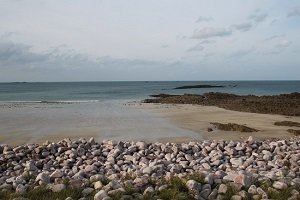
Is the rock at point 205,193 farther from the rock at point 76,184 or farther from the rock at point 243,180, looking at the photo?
the rock at point 76,184

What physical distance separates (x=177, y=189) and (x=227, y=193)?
0.76 metres

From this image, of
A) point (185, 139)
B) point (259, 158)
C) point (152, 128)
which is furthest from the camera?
point (152, 128)

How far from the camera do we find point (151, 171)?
8578 millimetres

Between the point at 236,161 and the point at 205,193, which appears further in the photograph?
the point at 236,161

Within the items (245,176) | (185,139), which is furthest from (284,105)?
(245,176)

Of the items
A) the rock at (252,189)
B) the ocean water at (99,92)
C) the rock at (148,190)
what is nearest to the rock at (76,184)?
the rock at (148,190)

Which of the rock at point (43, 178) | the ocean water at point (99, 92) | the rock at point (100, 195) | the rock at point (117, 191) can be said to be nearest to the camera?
the rock at point (100, 195)

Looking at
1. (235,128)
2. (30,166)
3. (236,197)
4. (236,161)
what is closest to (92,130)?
(235,128)

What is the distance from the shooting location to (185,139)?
15.2m

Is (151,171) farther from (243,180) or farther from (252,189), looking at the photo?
(252,189)

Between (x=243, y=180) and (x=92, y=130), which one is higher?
(x=243, y=180)

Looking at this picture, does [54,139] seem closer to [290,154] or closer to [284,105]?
[290,154]

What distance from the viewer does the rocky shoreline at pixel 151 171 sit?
650 cm

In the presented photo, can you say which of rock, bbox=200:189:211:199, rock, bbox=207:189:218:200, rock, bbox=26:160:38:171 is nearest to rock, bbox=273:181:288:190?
rock, bbox=207:189:218:200
